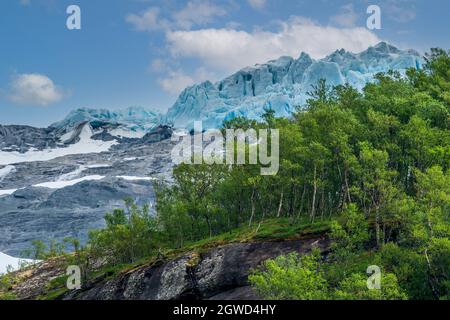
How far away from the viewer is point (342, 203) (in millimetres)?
57031

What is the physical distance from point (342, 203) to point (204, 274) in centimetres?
1739

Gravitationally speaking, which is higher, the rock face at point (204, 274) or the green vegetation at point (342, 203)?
the green vegetation at point (342, 203)

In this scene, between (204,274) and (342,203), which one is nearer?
(204,274)

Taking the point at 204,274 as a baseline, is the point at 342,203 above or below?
above

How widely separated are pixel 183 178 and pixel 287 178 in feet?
63.6

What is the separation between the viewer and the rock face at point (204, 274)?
5059 centimetres

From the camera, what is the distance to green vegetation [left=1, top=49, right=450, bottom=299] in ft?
113

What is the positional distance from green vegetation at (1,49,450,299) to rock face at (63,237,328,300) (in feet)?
6.25

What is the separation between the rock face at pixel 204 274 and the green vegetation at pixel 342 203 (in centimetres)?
191

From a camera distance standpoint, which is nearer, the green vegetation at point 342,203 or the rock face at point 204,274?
the green vegetation at point 342,203

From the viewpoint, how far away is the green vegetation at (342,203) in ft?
113

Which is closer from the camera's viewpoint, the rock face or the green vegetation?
the green vegetation
